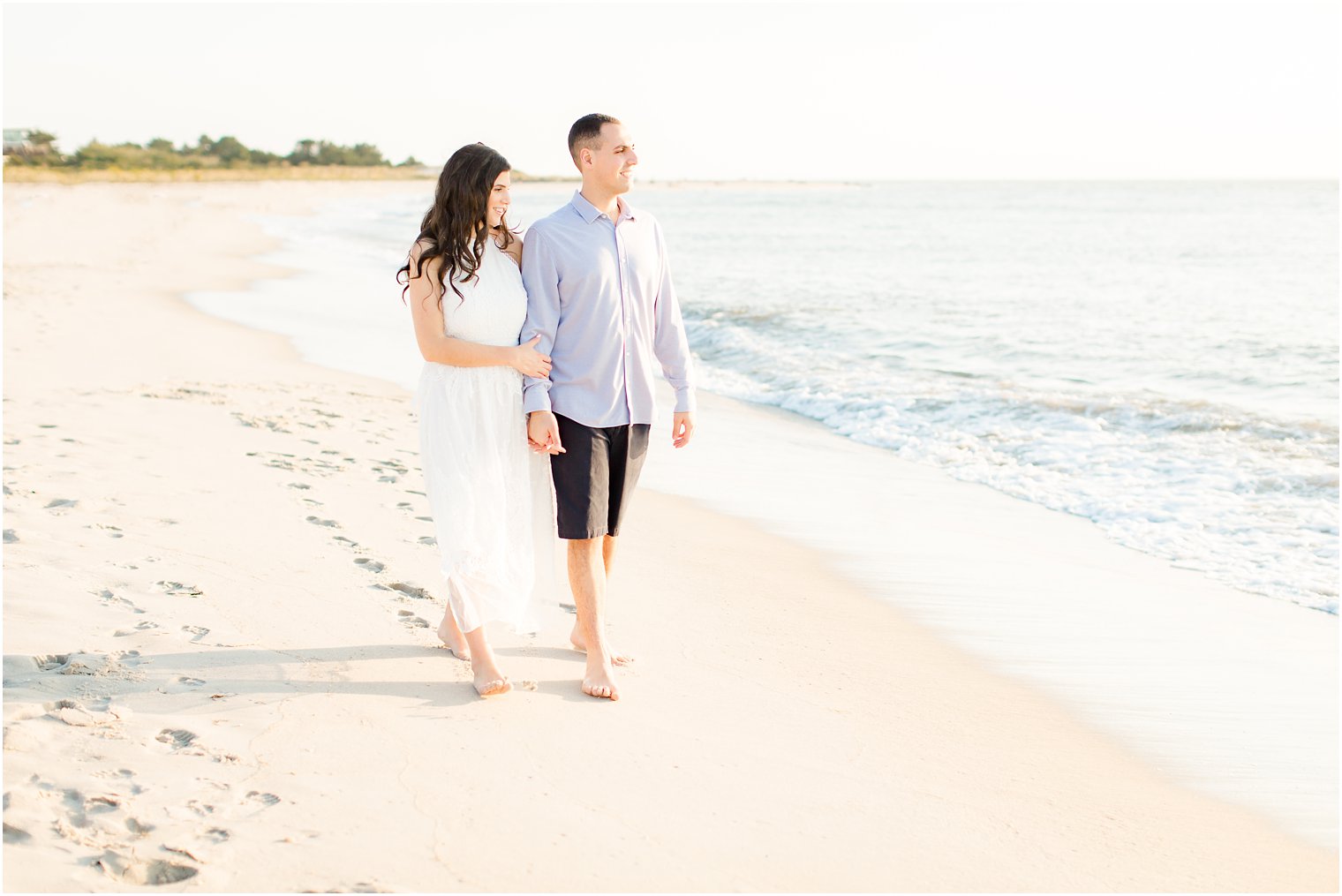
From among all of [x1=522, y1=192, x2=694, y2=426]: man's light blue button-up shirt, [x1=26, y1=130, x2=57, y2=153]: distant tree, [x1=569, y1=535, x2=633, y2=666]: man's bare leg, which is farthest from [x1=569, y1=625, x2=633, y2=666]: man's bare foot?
[x1=26, y1=130, x2=57, y2=153]: distant tree

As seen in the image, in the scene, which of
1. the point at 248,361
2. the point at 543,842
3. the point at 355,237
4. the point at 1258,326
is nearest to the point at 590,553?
the point at 543,842

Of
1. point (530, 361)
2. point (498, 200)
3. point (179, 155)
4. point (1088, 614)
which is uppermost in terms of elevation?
point (179, 155)

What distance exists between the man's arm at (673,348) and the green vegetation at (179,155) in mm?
65749

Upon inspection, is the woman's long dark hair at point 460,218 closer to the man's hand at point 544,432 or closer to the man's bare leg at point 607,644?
the man's hand at point 544,432

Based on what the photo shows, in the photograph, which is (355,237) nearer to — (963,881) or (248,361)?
(248,361)

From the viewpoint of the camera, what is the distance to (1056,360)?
12.4m

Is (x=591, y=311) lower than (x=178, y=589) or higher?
higher

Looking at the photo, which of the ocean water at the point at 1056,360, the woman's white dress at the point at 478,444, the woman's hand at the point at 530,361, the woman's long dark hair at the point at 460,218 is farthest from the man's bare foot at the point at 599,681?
the ocean water at the point at 1056,360

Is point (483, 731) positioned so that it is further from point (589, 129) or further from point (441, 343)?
point (589, 129)

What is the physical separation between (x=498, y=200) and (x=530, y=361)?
1.69 ft

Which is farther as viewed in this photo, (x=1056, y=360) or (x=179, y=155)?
(x=179, y=155)

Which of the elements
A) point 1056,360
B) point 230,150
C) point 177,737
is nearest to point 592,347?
point 177,737

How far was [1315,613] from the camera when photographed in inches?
199

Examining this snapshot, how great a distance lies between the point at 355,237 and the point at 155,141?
6850cm
